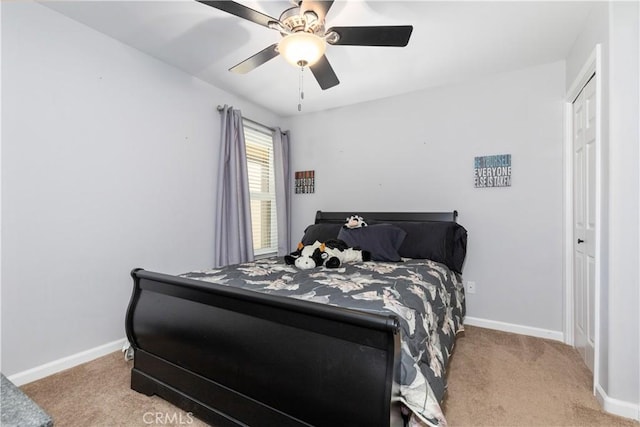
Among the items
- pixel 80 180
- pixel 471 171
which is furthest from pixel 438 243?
pixel 80 180

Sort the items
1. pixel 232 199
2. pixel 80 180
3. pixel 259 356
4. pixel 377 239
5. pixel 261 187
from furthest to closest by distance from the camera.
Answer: pixel 261 187, pixel 232 199, pixel 377 239, pixel 80 180, pixel 259 356

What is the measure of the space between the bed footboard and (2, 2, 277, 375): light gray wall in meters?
0.71

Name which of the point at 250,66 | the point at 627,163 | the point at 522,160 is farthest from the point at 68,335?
the point at 522,160

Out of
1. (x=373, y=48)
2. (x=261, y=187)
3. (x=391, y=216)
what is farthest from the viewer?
(x=261, y=187)

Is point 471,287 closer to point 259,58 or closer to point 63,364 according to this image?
point 259,58

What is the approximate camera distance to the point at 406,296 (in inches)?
61.7

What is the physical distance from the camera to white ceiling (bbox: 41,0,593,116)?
2002mm

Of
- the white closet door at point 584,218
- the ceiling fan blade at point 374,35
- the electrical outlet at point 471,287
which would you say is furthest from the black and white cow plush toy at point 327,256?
the white closet door at point 584,218

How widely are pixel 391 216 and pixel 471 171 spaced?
89cm

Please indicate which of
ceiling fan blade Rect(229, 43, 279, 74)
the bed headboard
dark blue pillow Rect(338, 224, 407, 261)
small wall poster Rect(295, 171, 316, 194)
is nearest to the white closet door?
the bed headboard

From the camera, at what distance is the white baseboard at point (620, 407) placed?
1.59 metres

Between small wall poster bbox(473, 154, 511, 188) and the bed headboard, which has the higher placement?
small wall poster bbox(473, 154, 511, 188)

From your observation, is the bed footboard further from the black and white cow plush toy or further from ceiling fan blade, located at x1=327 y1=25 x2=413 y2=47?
ceiling fan blade, located at x1=327 y1=25 x2=413 y2=47

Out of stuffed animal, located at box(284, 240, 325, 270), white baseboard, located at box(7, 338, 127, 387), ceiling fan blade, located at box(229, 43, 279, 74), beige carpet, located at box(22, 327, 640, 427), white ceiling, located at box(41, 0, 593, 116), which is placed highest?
white ceiling, located at box(41, 0, 593, 116)
